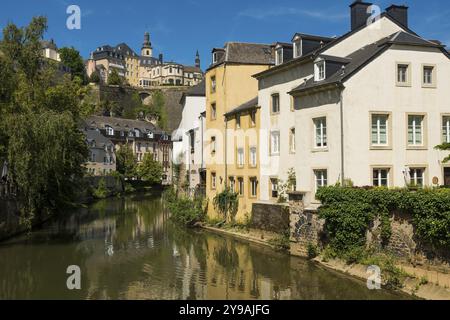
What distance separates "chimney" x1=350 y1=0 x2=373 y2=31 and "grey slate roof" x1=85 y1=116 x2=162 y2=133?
67.9 m

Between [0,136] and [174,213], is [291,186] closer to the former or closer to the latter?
[174,213]

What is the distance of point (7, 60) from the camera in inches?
1118

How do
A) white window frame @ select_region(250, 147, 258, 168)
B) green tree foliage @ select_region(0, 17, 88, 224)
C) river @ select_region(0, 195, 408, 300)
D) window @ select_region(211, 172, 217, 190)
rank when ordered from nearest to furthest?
river @ select_region(0, 195, 408, 300)
green tree foliage @ select_region(0, 17, 88, 224)
white window frame @ select_region(250, 147, 258, 168)
window @ select_region(211, 172, 217, 190)

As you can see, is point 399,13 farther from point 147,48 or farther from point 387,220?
point 147,48

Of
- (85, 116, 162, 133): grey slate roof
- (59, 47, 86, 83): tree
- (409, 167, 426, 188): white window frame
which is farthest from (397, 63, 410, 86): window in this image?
(59, 47, 86, 83): tree

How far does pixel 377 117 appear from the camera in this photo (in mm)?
22922

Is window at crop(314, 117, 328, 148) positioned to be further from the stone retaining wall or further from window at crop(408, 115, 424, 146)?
the stone retaining wall

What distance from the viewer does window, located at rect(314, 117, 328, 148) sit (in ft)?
77.6

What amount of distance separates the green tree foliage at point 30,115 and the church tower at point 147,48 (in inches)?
5857

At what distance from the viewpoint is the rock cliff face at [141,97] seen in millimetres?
120438
